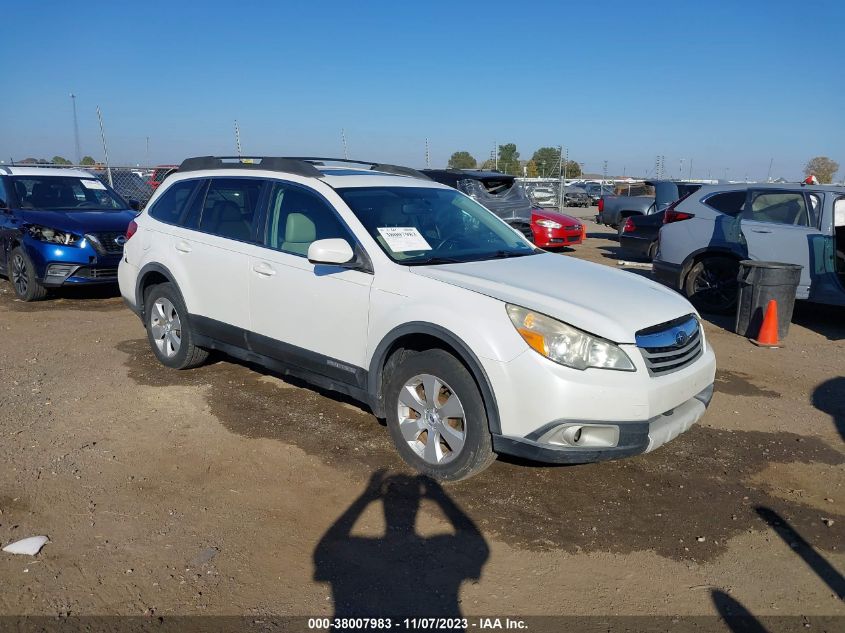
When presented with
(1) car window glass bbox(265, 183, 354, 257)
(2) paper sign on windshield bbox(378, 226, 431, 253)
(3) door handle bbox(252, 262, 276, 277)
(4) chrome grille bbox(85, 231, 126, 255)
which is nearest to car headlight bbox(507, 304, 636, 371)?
(2) paper sign on windshield bbox(378, 226, 431, 253)

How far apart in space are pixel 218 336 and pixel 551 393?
3.01m

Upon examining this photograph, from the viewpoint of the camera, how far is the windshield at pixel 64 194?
979 centimetres

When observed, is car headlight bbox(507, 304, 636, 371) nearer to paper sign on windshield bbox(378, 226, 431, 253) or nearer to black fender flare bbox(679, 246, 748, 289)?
paper sign on windshield bbox(378, 226, 431, 253)

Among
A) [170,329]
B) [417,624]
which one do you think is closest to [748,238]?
[170,329]

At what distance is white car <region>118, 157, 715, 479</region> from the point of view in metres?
3.70

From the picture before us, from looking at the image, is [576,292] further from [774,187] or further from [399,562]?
[774,187]

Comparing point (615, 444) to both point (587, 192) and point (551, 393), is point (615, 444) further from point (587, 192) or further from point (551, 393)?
point (587, 192)

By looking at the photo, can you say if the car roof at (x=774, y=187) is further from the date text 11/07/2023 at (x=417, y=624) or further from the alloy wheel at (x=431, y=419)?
the date text 11/07/2023 at (x=417, y=624)

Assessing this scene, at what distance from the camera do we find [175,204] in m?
6.11

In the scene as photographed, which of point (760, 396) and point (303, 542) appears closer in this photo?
point (303, 542)

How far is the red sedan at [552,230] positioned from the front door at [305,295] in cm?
1017

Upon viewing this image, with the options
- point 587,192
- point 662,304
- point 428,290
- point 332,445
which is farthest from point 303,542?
point 587,192

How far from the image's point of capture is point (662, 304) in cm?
422

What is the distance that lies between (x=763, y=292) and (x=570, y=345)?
509 cm
